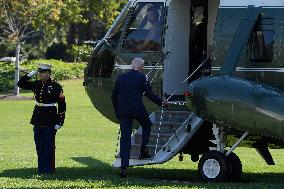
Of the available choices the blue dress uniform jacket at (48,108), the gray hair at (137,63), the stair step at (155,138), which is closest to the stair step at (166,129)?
the stair step at (155,138)

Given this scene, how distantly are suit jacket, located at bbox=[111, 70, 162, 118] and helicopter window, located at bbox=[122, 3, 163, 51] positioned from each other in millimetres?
1300

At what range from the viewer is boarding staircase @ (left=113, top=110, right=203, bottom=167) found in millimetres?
14031

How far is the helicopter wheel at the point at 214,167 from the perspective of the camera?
13.5 m

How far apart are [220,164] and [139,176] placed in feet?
6.07

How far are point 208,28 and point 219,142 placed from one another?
2.64 m

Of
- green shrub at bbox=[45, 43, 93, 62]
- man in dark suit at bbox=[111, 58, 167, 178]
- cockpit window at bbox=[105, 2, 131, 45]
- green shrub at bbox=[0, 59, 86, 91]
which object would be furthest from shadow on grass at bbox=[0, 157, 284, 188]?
green shrub at bbox=[45, 43, 93, 62]

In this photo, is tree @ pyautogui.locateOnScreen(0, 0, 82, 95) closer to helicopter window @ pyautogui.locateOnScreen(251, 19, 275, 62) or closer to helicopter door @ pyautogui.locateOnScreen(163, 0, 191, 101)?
helicopter door @ pyautogui.locateOnScreen(163, 0, 191, 101)

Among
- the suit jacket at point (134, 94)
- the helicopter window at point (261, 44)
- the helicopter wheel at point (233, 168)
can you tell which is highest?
the helicopter window at point (261, 44)

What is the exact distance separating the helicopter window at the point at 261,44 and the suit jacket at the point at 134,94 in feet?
5.42

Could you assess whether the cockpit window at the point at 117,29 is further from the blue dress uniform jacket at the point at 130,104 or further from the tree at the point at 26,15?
the tree at the point at 26,15

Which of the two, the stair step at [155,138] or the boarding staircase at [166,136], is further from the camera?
the stair step at [155,138]

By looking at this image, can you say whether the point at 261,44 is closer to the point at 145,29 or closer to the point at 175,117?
the point at 175,117

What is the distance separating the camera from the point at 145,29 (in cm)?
1533

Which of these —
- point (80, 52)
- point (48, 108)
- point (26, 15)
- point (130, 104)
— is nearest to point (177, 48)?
point (130, 104)
